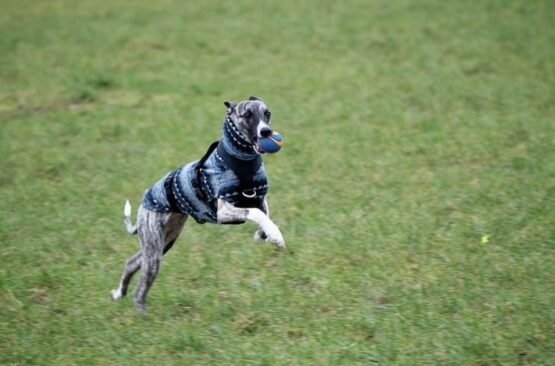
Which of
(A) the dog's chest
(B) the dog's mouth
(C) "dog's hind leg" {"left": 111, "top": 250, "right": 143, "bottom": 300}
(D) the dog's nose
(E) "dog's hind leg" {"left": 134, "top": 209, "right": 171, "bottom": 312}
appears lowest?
(C) "dog's hind leg" {"left": 111, "top": 250, "right": 143, "bottom": 300}

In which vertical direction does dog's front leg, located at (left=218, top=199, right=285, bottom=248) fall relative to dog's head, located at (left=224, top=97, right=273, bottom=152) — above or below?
below

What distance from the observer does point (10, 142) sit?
39.6 ft

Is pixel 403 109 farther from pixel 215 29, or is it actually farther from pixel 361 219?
pixel 215 29

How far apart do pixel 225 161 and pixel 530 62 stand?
10513 mm

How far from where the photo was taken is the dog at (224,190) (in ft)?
18.6

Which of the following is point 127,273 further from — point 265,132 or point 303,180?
point 303,180

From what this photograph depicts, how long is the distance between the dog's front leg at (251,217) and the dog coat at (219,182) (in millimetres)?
72

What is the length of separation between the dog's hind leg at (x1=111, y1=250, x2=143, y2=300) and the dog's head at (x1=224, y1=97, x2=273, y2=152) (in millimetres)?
1677

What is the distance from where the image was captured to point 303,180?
33.1 feet

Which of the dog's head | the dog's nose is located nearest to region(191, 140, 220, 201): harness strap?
the dog's head

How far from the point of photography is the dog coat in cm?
573

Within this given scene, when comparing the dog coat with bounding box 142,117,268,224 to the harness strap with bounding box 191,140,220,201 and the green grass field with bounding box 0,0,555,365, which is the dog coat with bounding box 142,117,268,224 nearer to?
the harness strap with bounding box 191,140,220,201

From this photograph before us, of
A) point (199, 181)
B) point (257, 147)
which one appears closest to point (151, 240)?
point (199, 181)

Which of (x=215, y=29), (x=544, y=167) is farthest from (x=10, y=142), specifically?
(x=544, y=167)
